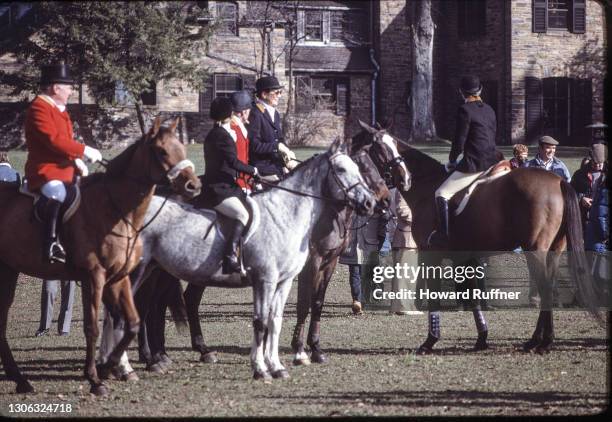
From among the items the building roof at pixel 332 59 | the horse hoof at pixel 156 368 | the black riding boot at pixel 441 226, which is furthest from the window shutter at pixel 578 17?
the horse hoof at pixel 156 368

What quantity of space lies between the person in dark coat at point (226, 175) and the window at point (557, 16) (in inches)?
1285

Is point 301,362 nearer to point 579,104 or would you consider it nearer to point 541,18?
point 541,18

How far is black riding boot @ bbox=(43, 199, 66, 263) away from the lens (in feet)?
33.8

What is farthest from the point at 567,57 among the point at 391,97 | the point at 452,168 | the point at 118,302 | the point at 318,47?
the point at 118,302

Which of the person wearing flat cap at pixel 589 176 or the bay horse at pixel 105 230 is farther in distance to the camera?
the person wearing flat cap at pixel 589 176

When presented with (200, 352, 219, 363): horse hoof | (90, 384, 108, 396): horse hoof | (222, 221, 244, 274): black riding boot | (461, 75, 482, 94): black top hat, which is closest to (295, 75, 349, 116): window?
(461, 75, 482, 94): black top hat

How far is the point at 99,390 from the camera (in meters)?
10.3

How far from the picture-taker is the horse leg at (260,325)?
36.4ft

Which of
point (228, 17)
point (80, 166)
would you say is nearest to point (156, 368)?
point (80, 166)

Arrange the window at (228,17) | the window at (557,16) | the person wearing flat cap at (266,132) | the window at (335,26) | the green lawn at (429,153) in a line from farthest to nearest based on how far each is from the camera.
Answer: the window at (335,26)
the window at (557,16)
the window at (228,17)
the green lawn at (429,153)
the person wearing flat cap at (266,132)

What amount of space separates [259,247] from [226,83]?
34.3 meters

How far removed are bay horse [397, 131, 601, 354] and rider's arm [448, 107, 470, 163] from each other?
1.72ft

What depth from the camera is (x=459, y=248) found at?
13516 millimetres

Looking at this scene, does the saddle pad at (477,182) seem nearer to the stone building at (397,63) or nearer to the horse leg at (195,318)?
the horse leg at (195,318)
